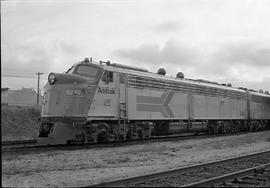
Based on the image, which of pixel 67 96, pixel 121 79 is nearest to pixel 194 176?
pixel 67 96

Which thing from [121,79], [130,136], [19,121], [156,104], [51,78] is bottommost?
[130,136]

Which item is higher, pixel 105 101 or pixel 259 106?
pixel 259 106

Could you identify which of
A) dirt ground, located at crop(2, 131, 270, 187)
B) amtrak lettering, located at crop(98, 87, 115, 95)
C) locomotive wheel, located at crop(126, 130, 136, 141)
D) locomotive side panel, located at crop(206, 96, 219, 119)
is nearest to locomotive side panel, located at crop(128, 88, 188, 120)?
locomotive wheel, located at crop(126, 130, 136, 141)

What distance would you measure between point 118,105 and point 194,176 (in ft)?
27.9

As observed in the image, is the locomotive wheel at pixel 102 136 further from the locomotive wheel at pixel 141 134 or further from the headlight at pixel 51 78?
the headlight at pixel 51 78

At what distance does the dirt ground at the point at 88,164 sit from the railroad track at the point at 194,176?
2.98 feet

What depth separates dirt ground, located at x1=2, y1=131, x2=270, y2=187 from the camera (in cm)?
838

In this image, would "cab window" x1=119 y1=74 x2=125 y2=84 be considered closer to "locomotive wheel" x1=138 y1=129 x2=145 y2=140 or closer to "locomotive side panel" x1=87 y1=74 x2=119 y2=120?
"locomotive side panel" x1=87 y1=74 x2=119 y2=120

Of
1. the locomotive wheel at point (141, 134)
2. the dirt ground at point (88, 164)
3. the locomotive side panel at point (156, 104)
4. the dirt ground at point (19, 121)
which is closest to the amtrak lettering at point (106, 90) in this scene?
the locomotive side panel at point (156, 104)

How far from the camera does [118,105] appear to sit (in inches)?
658

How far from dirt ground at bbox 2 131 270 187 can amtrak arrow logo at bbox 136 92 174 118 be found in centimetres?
343

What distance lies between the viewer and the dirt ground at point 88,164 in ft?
27.5

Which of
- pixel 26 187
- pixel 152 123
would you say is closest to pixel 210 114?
pixel 152 123

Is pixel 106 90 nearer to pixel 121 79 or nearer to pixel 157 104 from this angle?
pixel 121 79
